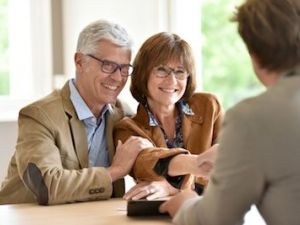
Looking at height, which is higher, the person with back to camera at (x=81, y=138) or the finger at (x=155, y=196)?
the person with back to camera at (x=81, y=138)

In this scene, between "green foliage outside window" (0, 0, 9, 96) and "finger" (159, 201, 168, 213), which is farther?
"green foliage outside window" (0, 0, 9, 96)

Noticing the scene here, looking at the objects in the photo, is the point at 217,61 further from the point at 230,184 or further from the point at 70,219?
the point at 230,184

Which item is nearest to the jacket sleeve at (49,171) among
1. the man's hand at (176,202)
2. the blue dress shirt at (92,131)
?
the blue dress shirt at (92,131)

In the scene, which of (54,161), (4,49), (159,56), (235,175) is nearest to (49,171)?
(54,161)

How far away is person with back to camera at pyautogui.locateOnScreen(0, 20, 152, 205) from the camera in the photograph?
2038 mm

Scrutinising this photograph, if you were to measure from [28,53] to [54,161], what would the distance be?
4.81 feet

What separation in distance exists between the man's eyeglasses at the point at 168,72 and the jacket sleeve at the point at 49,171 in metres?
0.41

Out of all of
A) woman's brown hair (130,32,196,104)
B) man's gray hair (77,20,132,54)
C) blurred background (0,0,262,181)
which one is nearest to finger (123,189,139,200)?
woman's brown hair (130,32,196,104)

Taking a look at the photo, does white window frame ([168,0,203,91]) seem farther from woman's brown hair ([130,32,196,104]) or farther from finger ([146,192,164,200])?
finger ([146,192,164,200])

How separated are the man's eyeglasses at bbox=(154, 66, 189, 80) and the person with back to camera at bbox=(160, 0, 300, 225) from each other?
100 centimetres

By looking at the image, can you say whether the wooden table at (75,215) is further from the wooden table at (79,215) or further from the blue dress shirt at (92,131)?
the blue dress shirt at (92,131)

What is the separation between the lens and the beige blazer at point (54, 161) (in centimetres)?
202

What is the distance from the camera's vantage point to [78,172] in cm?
206

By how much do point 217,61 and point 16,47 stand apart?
3.80 ft
